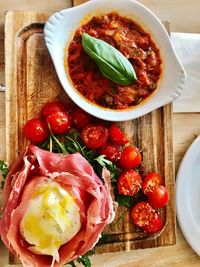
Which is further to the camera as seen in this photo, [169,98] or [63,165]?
[169,98]

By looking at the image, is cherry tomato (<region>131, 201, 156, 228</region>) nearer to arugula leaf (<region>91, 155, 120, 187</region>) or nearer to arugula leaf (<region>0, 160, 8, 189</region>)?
arugula leaf (<region>91, 155, 120, 187</region>)

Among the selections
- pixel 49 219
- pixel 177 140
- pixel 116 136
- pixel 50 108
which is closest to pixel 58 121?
pixel 50 108

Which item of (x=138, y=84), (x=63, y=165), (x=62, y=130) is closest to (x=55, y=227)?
(x=63, y=165)

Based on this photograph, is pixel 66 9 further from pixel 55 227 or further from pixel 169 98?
pixel 55 227

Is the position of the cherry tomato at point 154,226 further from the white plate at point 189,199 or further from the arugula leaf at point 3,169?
the arugula leaf at point 3,169

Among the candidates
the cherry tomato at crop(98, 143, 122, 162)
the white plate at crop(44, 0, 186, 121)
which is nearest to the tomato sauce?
the white plate at crop(44, 0, 186, 121)

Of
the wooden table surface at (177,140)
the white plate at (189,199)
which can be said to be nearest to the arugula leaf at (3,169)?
the wooden table surface at (177,140)

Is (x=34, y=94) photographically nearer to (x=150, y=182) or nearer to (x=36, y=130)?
(x=36, y=130)
